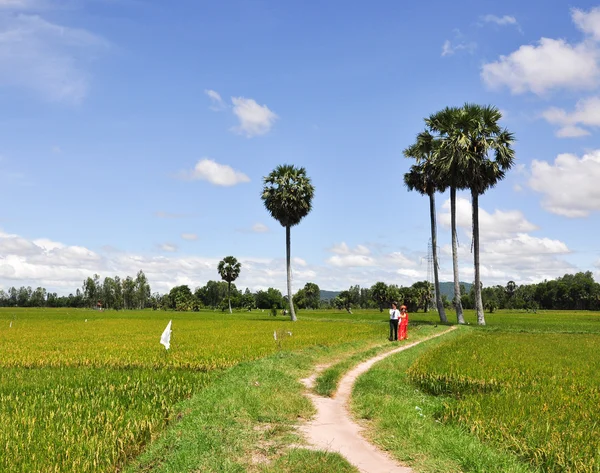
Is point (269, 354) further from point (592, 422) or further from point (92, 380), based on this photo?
point (592, 422)

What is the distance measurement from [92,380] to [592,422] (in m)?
13.1

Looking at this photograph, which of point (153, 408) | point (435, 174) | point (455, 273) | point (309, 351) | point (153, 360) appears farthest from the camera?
point (435, 174)

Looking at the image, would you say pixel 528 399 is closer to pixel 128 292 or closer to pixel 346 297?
pixel 346 297

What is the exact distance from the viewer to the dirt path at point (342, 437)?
7.25 metres

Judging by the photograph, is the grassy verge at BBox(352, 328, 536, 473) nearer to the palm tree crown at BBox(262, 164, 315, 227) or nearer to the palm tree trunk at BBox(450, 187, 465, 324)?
the palm tree trunk at BBox(450, 187, 465, 324)

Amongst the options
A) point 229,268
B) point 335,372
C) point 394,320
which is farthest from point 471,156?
point 229,268

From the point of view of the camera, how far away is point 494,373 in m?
14.7

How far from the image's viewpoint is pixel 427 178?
4834 centimetres

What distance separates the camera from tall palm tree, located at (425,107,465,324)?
137 ft

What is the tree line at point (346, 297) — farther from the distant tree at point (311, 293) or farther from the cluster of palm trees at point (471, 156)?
the cluster of palm trees at point (471, 156)

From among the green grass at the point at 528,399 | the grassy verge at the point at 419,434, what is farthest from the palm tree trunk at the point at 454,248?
the grassy verge at the point at 419,434

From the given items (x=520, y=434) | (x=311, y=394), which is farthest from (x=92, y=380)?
(x=520, y=434)

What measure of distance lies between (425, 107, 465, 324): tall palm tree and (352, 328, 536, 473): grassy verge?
104ft

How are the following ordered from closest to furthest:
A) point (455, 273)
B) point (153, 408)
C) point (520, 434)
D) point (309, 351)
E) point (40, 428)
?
1. point (520, 434)
2. point (40, 428)
3. point (153, 408)
4. point (309, 351)
5. point (455, 273)
